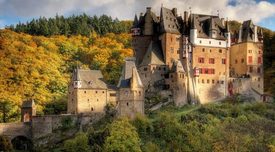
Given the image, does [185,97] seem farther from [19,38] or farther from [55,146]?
[19,38]

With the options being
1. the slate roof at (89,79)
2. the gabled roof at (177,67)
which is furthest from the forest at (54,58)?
the gabled roof at (177,67)

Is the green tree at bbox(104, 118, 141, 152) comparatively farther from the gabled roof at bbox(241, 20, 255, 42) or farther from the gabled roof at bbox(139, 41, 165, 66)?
the gabled roof at bbox(241, 20, 255, 42)

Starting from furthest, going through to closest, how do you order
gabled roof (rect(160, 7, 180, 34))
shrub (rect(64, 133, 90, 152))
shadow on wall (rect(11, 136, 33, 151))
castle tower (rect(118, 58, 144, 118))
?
gabled roof (rect(160, 7, 180, 34)), shadow on wall (rect(11, 136, 33, 151)), castle tower (rect(118, 58, 144, 118)), shrub (rect(64, 133, 90, 152))

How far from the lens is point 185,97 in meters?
65.6

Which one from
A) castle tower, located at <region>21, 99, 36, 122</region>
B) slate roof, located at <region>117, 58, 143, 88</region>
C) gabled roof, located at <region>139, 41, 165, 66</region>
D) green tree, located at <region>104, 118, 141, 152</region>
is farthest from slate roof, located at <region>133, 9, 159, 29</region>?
green tree, located at <region>104, 118, 141, 152</region>

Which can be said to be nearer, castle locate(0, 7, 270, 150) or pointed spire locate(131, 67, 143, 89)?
pointed spire locate(131, 67, 143, 89)

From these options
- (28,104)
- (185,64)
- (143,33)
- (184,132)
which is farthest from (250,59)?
(28,104)

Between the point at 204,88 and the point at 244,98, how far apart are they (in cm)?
515

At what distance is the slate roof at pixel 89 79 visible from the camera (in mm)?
62266

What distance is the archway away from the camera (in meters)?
61.9

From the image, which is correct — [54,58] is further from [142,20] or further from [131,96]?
[131,96]

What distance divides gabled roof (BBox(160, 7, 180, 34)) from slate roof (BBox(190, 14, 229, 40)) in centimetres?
192

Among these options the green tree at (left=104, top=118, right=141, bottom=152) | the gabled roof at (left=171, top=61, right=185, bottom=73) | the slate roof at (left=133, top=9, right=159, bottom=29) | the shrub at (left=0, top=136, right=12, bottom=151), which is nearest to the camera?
the green tree at (left=104, top=118, right=141, bottom=152)

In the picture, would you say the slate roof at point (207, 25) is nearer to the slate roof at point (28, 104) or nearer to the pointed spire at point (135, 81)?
the pointed spire at point (135, 81)
